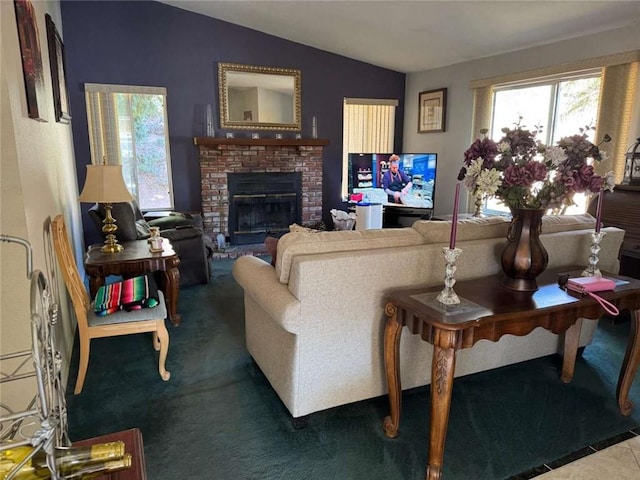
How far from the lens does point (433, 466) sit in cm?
178

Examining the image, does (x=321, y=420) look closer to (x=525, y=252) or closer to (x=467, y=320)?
(x=467, y=320)

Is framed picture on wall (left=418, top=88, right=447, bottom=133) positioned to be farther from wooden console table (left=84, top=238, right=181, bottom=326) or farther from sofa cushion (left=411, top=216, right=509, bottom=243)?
wooden console table (left=84, top=238, right=181, bottom=326)

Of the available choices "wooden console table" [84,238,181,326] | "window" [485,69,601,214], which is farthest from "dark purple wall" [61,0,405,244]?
"wooden console table" [84,238,181,326]

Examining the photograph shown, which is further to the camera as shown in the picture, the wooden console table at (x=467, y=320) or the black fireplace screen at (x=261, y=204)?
the black fireplace screen at (x=261, y=204)

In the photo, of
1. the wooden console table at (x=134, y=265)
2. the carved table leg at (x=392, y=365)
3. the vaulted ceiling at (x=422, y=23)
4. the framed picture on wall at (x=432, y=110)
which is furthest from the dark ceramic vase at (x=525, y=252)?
the framed picture on wall at (x=432, y=110)

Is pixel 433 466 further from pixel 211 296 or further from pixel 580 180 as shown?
pixel 211 296

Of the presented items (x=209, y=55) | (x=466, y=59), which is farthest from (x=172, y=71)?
(x=466, y=59)

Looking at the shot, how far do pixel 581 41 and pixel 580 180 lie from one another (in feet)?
10.8

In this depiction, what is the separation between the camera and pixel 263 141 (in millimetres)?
5844

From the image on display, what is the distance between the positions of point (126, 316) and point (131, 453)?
1681 mm

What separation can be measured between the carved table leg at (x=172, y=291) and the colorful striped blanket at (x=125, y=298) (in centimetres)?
47

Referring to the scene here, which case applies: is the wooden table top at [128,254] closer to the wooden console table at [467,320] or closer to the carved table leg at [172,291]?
the carved table leg at [172,291]

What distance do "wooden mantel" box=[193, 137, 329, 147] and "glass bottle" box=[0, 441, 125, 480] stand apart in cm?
521

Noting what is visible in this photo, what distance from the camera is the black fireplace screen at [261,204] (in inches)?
236
